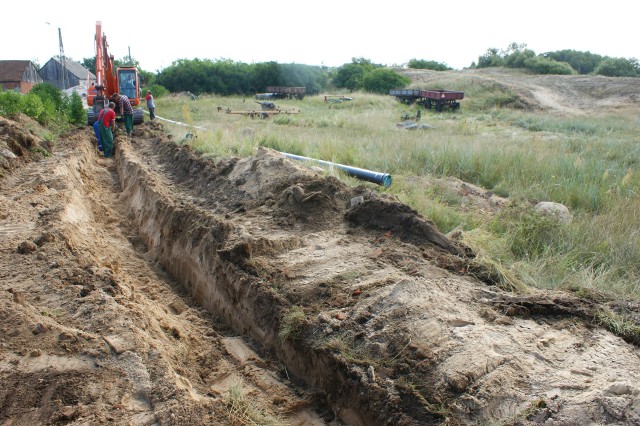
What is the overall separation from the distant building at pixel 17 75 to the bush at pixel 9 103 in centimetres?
3727

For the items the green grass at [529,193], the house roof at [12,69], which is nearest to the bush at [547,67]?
the green grass at [529,193]

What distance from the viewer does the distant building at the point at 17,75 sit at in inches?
1969

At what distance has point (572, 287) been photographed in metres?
4.14

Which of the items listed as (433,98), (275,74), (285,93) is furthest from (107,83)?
(275,74)

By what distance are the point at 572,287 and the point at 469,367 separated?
1.50m

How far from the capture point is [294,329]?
A: 4.14 metres

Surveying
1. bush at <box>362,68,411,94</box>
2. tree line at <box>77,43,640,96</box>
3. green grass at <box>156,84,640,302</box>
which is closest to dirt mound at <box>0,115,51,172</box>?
green grass at <box>156,84,640,302</box>

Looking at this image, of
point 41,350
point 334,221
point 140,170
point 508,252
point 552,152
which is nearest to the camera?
point 41,350

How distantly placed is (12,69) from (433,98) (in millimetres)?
44164

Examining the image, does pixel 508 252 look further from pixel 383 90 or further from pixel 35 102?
pixel 383 90

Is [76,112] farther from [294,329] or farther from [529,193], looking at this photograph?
[294,329]

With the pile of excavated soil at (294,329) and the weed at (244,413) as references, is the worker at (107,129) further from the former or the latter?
the weed at (244,413)

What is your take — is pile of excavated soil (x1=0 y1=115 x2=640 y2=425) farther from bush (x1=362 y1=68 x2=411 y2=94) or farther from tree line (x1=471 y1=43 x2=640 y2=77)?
tree line (x1=471 y1=43 x2=640 y2=77)

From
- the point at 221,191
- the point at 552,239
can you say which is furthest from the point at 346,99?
the point at 552,239
